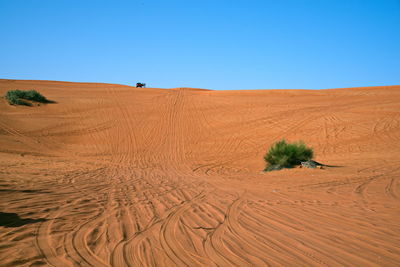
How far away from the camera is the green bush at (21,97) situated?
84.7 feet

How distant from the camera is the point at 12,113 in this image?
912 inches

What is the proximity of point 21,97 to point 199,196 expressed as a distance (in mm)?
26193

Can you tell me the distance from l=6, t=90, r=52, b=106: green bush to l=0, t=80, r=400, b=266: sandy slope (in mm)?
4927

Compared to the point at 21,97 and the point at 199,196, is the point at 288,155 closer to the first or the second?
the point at 199,196

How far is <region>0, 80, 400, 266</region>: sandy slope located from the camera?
3824 mm

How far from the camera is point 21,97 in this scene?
2752 cm

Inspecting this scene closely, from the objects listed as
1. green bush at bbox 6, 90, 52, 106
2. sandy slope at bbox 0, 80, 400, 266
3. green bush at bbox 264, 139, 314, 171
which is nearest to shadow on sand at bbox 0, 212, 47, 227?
sandy slope at bbox 0, 80, 400, 266

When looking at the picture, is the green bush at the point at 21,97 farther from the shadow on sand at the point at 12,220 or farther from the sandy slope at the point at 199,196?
the shadow on sand at the point at 12,220

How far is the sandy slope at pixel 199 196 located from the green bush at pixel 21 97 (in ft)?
16.2

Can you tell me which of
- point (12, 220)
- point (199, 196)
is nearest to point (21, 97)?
point (199, 196)

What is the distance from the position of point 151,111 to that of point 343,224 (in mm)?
23673

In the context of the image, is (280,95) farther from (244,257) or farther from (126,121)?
(244,257)

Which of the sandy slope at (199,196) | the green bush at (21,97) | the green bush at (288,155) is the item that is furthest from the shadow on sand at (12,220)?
the green bush at (21,97)

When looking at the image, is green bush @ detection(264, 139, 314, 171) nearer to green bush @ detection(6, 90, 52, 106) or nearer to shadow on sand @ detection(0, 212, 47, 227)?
shadow on sand @ detection(0, 212, 47, 227)
